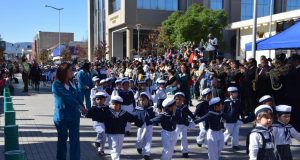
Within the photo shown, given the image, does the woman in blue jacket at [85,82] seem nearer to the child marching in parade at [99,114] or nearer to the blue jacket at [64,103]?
the child marching in parade at [99,114]

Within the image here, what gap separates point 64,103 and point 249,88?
7145 mm

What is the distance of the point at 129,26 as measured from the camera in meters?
52.2

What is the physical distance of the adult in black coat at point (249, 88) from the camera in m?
11.6

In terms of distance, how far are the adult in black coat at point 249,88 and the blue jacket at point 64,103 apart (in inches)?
262

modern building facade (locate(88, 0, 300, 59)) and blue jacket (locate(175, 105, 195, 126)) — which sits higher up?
modern building facade (locate(88, 0, 300, 59))

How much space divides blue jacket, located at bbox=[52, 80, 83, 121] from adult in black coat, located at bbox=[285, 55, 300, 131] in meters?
5.11

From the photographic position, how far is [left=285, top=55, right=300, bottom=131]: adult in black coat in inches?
351

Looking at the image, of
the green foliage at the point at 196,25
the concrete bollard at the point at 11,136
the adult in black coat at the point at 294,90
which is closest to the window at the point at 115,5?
the green foliage at the point at 196,25

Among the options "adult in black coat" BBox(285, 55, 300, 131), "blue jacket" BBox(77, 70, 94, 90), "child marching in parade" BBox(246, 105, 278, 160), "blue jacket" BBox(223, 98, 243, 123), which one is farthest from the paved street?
"child marching in parade" BBox(246, 105, 278, 160)

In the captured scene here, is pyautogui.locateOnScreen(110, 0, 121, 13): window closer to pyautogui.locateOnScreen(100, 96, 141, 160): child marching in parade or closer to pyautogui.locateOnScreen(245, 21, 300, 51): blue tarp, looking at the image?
pyautogui.locateOnScreen(245, 21, 300, 51): blue tarp

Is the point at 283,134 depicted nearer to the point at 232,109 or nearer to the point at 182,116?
the point at 182,116

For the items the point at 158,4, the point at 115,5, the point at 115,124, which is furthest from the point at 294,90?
the point at 115,5

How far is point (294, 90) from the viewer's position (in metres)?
9.01

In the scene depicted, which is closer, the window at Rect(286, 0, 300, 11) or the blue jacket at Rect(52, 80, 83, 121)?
the blue jacket at Rect(52, 80, 83, 121)
